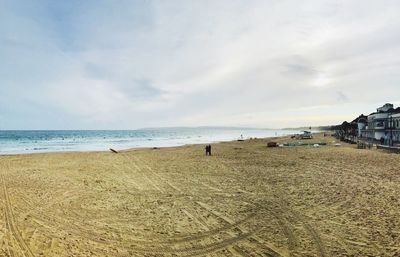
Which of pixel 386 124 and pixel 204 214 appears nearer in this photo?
pixel 204 214

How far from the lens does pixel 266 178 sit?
18.5 m

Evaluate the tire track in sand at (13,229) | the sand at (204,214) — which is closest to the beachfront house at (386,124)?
the sand at (204,214)

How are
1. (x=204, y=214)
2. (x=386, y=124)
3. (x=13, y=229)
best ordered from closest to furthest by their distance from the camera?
(x=13, y=229) → (x=204, y=214) → (x=386, y=124)

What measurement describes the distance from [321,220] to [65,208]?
9818 millimetres

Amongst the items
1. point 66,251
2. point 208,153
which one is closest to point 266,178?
point 66,251

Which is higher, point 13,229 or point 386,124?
point 386,124

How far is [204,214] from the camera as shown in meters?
11.3

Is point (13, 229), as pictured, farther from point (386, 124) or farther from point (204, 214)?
point (386, 124)

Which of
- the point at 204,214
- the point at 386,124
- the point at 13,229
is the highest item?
the point at 386,124

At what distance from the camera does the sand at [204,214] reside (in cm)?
820

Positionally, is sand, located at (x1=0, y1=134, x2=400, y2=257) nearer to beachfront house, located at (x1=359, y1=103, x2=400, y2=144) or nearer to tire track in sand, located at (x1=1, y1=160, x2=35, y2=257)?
tire track in sand, located at (x1=1, y1=160, x2=35, y2=257)

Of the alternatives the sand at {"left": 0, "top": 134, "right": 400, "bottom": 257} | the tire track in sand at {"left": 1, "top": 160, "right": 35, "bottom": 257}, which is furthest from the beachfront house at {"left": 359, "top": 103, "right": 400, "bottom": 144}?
the tire track in sand at {"left": 1, "top": 160, "right": 35, "bottom": 257}

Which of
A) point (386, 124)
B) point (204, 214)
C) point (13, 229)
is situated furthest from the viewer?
point (386, 124)

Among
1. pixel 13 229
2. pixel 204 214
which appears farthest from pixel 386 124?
pixel 13 229
